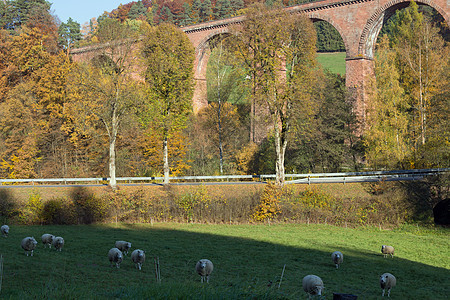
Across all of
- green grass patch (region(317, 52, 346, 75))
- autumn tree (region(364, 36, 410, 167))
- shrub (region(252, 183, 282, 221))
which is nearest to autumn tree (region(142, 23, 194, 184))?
shrub (region(252, 183, 282, 221))

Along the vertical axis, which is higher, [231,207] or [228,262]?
[231,207]

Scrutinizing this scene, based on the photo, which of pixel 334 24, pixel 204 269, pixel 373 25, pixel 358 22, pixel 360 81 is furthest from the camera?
pixel 334 24

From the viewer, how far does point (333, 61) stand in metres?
107

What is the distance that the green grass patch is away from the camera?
99.9 m

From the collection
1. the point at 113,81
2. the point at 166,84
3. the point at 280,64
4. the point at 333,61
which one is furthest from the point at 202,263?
the point at 333,61

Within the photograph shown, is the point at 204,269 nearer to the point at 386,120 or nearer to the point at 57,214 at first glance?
the point at 57,214

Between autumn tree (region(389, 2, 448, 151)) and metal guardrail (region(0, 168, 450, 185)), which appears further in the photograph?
autumn tree (region(389, 2, 448, 151))

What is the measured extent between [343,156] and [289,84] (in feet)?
36.9

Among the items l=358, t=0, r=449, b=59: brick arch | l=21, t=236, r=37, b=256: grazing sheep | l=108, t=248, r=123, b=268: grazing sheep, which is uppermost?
l=358, t=0, r=449, b=59: brick arch

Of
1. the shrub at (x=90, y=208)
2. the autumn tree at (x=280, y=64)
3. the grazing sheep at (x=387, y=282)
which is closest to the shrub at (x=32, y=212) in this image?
the shrub at (x=90, y=208)

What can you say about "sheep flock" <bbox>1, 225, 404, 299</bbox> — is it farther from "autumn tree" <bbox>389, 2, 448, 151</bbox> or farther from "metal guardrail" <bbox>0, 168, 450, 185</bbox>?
"autumn tree" <bbox>389, 2, 448, 151</bbox>

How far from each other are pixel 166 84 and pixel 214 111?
56.0 feet

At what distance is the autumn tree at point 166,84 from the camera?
38938mm

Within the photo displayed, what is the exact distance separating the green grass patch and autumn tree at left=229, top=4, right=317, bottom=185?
6240 centimetres
